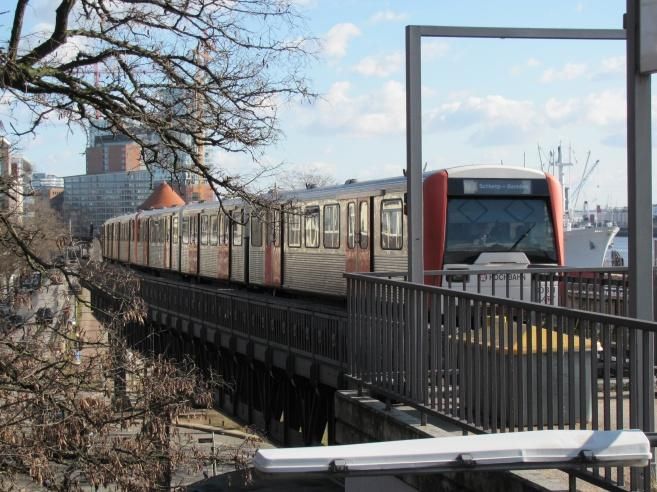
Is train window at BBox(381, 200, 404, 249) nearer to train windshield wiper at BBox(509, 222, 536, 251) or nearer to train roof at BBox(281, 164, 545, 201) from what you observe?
train roof at BBox(281, 164, 545, 201)

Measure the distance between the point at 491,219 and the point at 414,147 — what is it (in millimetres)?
10104

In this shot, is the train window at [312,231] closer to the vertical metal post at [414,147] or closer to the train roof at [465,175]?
the train roof at [465,175]

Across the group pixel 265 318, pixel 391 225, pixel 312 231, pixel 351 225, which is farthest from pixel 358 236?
pixel 265 318

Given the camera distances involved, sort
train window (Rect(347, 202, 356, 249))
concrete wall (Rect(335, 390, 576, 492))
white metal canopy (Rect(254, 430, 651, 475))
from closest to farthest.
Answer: white metal canopy (Rect(254, 430, 651, 475))
concrete wall (Rect(335, 390, 576, 492))
train window (Rect(347, 202, 356, 249))

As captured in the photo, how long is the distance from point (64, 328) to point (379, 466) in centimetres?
639

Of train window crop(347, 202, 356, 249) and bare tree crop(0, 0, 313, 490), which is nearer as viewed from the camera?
bare tree crop(0, 0, 313, 490)

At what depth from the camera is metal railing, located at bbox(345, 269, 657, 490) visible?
5.06 m

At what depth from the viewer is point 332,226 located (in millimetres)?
22266

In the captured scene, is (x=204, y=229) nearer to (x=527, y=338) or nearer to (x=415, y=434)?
(x=415, y=434)

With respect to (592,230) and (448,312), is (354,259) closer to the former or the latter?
(448,312)

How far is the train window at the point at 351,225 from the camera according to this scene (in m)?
21.0

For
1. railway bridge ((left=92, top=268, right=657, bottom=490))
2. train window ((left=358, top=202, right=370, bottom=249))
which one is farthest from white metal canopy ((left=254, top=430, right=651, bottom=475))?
train window ((left=358, top=202, right=370, bottom=249))

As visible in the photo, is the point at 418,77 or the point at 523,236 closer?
the point at 418,77

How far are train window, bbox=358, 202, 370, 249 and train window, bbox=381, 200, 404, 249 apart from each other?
2.43 feet
